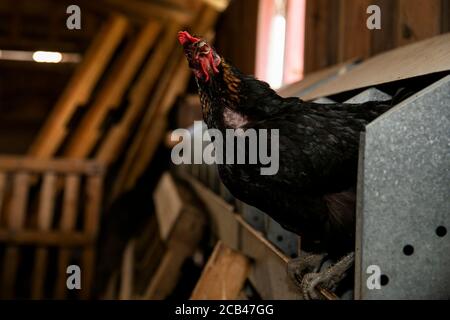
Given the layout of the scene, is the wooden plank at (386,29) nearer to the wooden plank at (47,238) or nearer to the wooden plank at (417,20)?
the wooden plank at (417,20)

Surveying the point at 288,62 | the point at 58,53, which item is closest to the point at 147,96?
the point at 58,53

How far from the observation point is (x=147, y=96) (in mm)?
5887

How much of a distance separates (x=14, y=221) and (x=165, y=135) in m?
2.25

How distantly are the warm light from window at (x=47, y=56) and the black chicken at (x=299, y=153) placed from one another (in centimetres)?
585

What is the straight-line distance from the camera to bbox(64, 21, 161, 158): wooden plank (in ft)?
17.3

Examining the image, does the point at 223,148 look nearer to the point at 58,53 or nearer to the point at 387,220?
the point at 387,220

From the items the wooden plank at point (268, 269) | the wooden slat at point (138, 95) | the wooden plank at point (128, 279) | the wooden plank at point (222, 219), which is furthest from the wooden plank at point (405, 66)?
the wooden slat at point (138, 95)

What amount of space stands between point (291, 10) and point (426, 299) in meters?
3.20

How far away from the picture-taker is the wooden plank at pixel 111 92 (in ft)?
17.3

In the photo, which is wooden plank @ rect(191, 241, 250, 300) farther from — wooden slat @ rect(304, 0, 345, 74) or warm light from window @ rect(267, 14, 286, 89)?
warm light from window @ rect(267, 14, 286, 89)

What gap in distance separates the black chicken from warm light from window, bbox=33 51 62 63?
5.85 metres

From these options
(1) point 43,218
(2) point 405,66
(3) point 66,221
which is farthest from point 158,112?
(2) point 405,66

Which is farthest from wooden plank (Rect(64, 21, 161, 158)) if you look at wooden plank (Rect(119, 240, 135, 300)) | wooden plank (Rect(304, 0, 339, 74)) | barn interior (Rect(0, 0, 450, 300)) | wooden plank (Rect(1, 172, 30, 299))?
wooden plank (Rect(304, 0, 339, 74))
